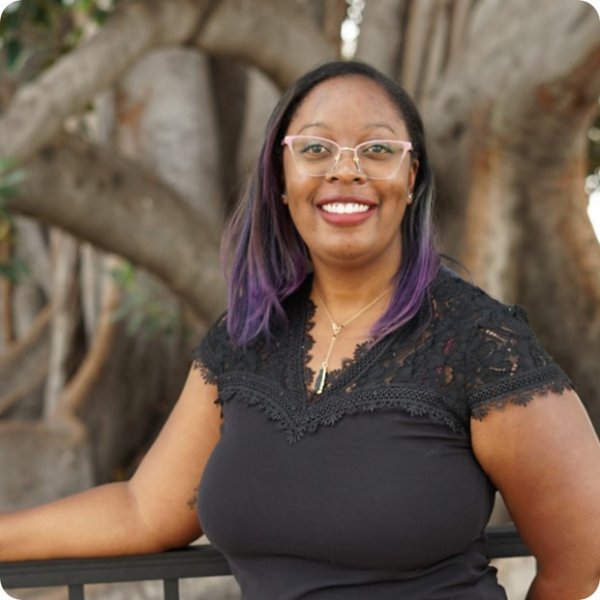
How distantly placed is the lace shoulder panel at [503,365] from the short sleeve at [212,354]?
461 millimetres

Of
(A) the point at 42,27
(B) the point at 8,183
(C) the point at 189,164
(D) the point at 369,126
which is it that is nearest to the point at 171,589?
(D) the point at 369,126

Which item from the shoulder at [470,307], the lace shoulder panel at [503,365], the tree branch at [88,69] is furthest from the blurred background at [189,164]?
the lace shoulder panel at [503,365]

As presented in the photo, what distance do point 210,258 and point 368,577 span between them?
9.66 feet

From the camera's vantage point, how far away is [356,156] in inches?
70.9

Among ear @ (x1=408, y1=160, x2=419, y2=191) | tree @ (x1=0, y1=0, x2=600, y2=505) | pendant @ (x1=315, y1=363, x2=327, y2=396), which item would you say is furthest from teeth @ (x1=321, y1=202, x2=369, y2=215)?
tree @ (x1=0, y1=0, x2=600, y2=505)

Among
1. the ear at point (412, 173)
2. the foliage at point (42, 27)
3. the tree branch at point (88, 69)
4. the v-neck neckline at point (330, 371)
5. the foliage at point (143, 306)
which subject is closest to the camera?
the v-neck neckline at point (330, 371)

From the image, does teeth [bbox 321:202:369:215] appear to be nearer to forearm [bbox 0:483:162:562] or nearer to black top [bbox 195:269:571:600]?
black top [bbox 195:269:571:600]

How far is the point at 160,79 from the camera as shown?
5441 mm

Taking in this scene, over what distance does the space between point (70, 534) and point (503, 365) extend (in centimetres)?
83

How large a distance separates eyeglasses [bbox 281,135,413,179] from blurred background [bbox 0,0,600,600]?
5.11ft

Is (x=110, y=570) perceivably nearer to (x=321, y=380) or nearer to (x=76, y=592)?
(x=76, y=592)

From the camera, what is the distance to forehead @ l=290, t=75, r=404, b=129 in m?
1.83

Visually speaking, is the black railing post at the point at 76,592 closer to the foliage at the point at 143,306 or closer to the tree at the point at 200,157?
the tree at the point at 200,157

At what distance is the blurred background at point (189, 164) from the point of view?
404 cm
